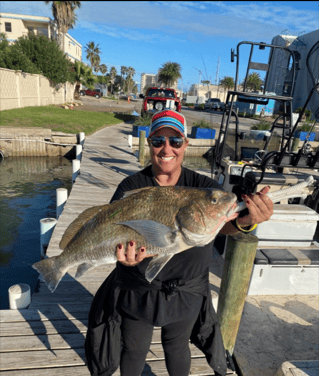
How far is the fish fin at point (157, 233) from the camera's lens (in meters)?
1.79

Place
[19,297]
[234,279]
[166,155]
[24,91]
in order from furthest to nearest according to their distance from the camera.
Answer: [24,91] < [19,297] < [234,279] < [166,155]

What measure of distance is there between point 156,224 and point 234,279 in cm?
167

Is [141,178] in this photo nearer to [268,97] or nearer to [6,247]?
[268,97]

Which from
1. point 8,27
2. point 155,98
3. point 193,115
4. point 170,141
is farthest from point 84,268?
point 8,27

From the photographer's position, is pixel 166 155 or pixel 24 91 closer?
pixel 166 155

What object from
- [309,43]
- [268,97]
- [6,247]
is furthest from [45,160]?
[309,43]

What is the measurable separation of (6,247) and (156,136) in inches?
303

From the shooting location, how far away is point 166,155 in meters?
2.11

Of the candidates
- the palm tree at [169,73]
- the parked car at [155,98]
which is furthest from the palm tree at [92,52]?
the parked car at [155,98]

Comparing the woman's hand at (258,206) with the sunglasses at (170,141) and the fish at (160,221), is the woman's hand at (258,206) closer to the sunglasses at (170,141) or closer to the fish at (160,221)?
the fish at (160,221)

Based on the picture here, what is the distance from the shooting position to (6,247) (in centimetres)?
805

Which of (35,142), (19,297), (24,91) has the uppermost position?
(24,91)

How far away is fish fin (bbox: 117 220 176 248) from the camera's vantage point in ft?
5.88

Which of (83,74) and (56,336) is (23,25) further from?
(56,336)
